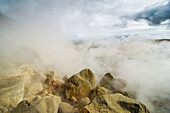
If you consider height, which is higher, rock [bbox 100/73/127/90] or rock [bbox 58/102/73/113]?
rock [bbox 100/73/127/90]

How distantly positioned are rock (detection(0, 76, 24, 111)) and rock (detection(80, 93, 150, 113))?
3.67m

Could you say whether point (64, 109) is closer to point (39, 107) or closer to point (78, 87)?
point (39, 107)

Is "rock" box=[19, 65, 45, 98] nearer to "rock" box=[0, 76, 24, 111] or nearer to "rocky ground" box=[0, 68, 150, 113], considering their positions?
"rocky ground" box=[0, 68, 150, 113]

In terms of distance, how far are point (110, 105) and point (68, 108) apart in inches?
78.8

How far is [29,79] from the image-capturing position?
19.7 feet

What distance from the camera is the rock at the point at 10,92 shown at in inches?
146

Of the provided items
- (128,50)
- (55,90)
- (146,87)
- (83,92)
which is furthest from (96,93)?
(128,50)

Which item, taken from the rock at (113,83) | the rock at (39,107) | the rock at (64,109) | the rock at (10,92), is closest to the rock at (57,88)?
the rock at (64,109)

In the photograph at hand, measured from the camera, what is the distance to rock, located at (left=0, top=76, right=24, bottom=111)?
3.70m

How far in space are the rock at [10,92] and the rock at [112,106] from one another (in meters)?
3.67

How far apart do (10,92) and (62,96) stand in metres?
2.78

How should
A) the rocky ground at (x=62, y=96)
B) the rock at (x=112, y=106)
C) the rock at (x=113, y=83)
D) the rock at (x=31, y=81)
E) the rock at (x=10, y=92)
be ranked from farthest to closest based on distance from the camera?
1. the rock at (x=113, y=83)
2. the rock at (x=31, y=81)
3. the rock at (x=10, y=92)
4. the rocky ground at (x=62, y=96)
5. the rock at (x=112, y=106)

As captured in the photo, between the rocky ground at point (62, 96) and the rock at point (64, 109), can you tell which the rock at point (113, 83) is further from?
the rock at point (64, 109)

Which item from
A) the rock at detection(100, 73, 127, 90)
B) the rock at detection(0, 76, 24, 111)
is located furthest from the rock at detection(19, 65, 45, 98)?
the rock at detection(100, 73, 127, 90)
